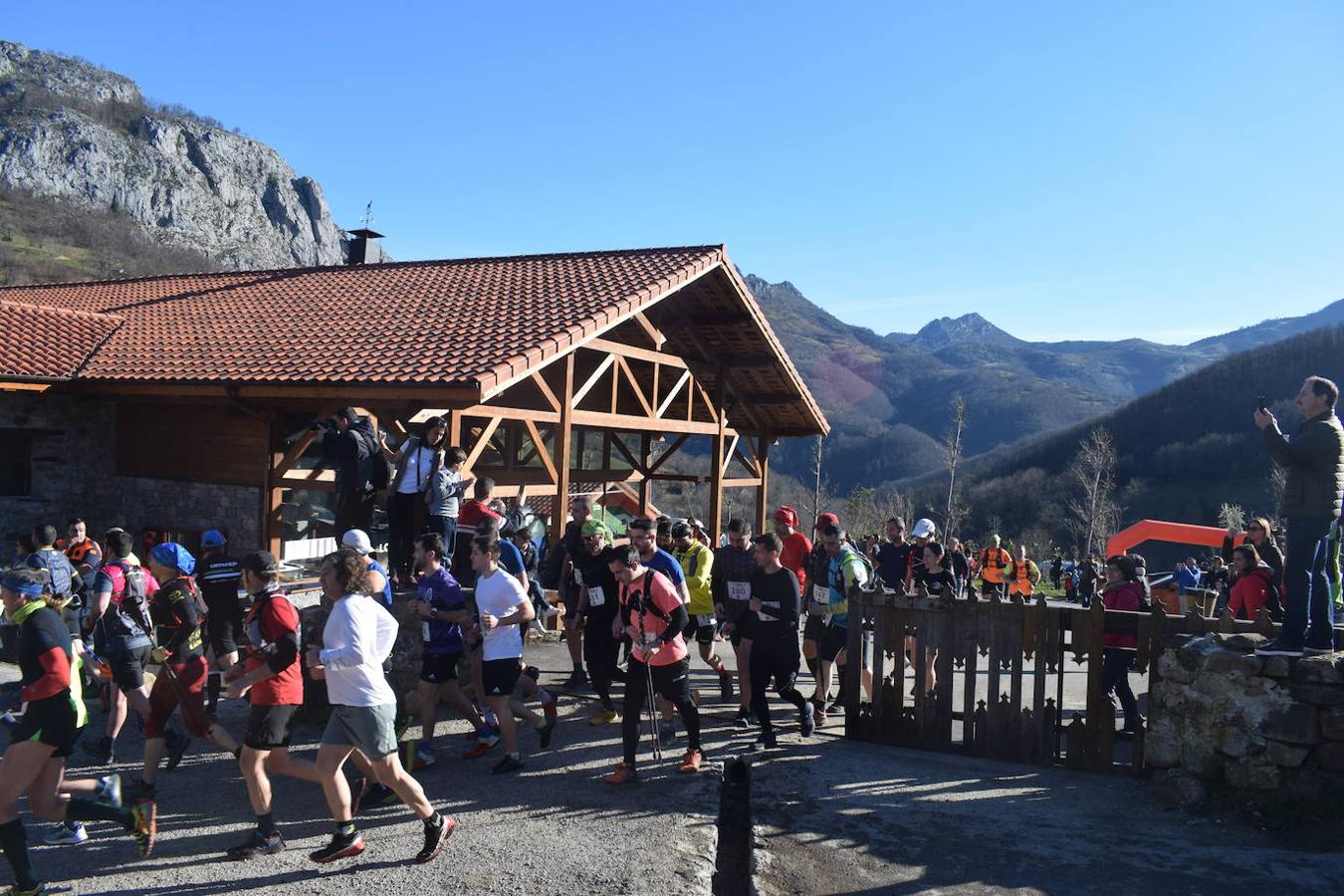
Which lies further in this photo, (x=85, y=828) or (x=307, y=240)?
(x=307, y=240)

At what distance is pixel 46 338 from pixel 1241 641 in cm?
1431

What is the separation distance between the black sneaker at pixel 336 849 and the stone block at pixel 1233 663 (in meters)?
5.11

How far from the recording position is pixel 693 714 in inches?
237

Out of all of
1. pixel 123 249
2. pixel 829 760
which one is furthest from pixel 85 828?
pixel 123 249

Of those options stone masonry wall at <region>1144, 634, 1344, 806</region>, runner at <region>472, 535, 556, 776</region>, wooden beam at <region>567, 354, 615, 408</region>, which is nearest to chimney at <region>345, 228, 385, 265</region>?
wooden beam at <region>567, 354, 615, 408</region>

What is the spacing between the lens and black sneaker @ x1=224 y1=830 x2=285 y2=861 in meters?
4.64

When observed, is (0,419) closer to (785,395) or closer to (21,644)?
(21,644)

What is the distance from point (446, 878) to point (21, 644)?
229cm

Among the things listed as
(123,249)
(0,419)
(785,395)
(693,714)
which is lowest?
(693,714)

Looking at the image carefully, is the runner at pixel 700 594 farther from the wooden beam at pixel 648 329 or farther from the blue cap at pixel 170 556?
the wooden beam at pixel 648 329

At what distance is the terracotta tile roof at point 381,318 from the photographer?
31.7 feet

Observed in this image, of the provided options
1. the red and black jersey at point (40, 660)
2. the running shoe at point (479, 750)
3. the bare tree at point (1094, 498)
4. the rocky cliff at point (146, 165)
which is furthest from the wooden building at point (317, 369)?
the rocky cliff at point (146, 165)

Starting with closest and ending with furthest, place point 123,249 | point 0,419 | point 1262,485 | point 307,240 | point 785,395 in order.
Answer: point 0,419, point 785,395, point 1262,485, point 123,249, point 307,240

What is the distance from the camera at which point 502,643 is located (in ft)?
19.5
